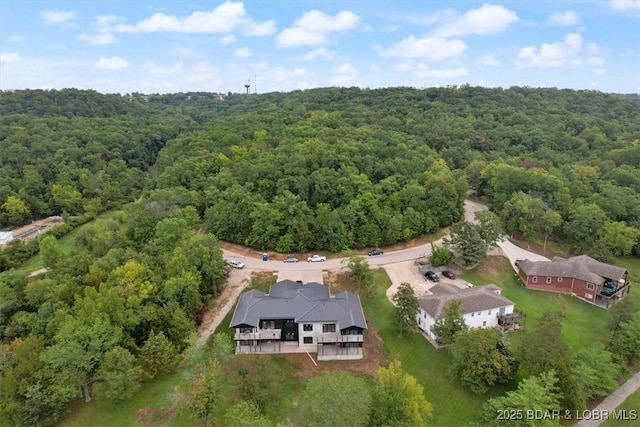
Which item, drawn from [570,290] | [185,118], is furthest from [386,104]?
[570,290]

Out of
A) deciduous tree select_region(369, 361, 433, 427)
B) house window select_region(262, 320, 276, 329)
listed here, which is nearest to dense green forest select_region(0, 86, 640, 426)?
house window select_region(262, 320, 276, 329)

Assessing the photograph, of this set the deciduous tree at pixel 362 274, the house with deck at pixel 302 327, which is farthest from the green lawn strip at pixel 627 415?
the deciduous tree at pixel 362 274

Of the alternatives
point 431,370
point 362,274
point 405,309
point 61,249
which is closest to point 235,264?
point 362,274

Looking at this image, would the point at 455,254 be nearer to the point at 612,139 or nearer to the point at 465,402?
the point at 465,402

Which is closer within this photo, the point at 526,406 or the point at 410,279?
the point at 526,406

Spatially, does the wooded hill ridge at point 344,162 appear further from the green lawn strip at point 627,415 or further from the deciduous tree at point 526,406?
the deciduous tree at point 526,406

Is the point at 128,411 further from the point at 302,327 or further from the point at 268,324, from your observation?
the point at 302,327

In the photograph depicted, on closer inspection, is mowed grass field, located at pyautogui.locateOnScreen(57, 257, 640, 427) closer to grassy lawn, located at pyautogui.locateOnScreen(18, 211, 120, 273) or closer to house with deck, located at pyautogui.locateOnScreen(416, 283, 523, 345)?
house with deck, located at pyautogui.locateOnScreen(416, 283, 523, 345)
